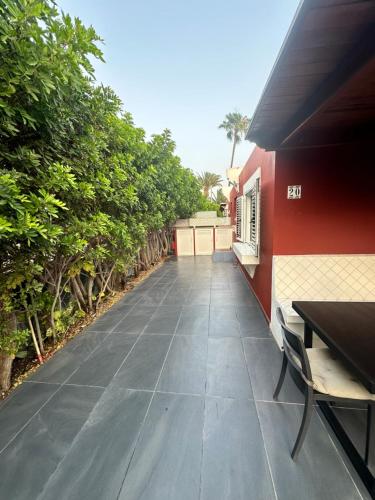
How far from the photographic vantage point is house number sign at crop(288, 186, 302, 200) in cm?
257

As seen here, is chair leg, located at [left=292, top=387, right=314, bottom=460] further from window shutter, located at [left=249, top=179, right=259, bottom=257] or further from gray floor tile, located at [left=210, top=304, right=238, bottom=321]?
window shutter, located at [left=249, top=179, right=259, bottom=257]

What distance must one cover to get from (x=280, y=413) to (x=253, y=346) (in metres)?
0.91

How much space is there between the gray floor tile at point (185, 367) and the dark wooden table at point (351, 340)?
105cm

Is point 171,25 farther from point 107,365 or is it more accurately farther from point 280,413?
point 280,413

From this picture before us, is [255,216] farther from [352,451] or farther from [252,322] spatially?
[352,451]

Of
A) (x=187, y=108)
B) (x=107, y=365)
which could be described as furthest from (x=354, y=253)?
(x=187, y=108)

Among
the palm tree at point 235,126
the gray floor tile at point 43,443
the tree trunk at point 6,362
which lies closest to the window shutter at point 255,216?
the gray floor tile at point 43,443

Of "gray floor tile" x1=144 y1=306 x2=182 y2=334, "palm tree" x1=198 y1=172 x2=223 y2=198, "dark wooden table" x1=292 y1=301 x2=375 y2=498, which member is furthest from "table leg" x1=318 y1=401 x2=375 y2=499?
"palm tree" x1=198 y1=172 x2=223 y2=198

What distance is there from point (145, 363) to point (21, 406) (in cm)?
110

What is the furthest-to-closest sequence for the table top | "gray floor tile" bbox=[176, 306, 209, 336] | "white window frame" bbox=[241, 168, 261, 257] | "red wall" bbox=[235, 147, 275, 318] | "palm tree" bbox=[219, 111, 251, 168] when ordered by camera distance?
"palm tree" bbox=[219, 111, 251, 168] → "white window frame" bbox=[241, 168, 261, 257] → "gray floor tile" bbox=[176, 306, 209, 336] → "red wall" bbox=[235, 147, 275, 318] → the table top

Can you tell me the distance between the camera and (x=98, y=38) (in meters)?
1.82

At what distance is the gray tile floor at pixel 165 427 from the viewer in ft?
3.98

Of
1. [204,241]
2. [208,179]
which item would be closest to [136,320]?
[204,241]

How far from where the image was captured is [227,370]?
215 centimetres
